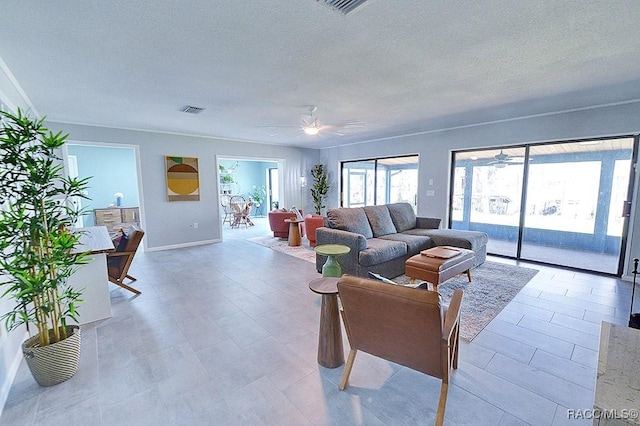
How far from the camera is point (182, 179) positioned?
230 inches

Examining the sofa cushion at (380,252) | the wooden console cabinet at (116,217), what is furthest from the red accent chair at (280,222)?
the wooden console cabinet at (116,217)

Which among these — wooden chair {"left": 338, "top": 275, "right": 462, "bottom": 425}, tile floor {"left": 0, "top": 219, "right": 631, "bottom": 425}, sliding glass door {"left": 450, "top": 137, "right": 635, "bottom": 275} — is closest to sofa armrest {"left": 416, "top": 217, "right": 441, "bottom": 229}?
sliding glass door {"left": 450, "top": 137, "right": 635, "bottom": 275}

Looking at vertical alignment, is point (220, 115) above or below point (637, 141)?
above

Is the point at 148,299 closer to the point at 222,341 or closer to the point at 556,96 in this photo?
the point at 222,341

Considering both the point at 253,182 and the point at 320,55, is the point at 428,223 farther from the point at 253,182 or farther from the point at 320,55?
the point at 253,182

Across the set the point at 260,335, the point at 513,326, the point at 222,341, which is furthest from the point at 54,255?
the point at 513,326

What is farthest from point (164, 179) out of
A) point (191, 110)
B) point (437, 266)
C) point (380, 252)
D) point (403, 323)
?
point (403, 323)

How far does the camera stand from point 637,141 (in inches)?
143

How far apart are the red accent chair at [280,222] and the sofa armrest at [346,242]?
2436 mm

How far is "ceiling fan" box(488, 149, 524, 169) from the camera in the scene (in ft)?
15.4

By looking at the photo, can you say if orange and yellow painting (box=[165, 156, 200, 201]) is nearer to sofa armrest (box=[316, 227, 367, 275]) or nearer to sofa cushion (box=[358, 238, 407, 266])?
sofa armrest (box=[316, 227, 367, 275])

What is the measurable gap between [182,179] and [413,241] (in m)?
4.79

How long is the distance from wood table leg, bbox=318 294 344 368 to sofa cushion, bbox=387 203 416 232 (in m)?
3.17

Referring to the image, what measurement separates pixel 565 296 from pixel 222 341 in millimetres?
3777
